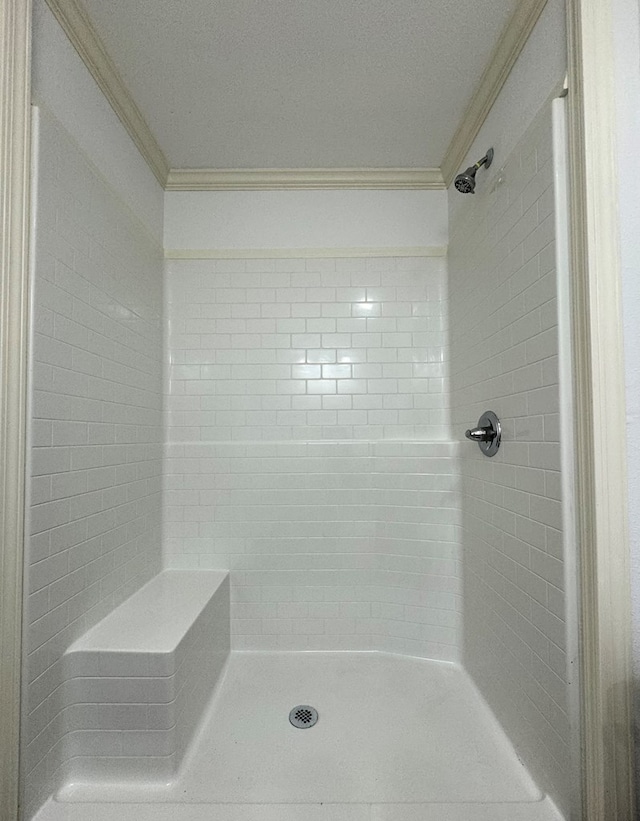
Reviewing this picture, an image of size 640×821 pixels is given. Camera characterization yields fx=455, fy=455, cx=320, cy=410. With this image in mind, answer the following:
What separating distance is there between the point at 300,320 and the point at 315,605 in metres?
1.34

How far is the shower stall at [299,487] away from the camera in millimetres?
1218

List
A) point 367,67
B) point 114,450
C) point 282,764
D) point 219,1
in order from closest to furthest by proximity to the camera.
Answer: point 219,1 < point 282,764 < point 367,67 < point 114,450

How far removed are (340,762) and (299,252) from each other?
6.59ft

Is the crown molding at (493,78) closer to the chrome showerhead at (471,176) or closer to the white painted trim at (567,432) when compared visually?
the chrome showerhead at (471,176)

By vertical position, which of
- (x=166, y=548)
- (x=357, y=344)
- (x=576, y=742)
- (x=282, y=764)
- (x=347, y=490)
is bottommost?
(x=282, y=764)

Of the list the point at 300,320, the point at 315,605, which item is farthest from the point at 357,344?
the point at 315,605

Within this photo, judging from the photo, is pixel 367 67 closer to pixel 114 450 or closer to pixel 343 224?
pixel 343 224

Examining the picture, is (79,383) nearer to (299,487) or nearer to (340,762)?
(299,487)

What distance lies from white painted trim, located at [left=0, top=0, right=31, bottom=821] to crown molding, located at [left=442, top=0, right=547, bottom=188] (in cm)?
131

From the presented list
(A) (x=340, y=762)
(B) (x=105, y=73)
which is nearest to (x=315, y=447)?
(A) (x=340, y=762)

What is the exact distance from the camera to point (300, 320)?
7.16ft

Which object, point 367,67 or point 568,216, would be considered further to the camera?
point 367,67

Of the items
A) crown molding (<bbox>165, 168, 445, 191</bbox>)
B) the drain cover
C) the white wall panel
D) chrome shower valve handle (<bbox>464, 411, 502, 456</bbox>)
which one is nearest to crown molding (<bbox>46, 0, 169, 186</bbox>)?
crown molding (<bbox>165, 168, 445, 191</bbox>)

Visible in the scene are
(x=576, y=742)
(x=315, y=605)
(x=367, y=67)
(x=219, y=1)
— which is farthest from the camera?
(x=315, y=605)
